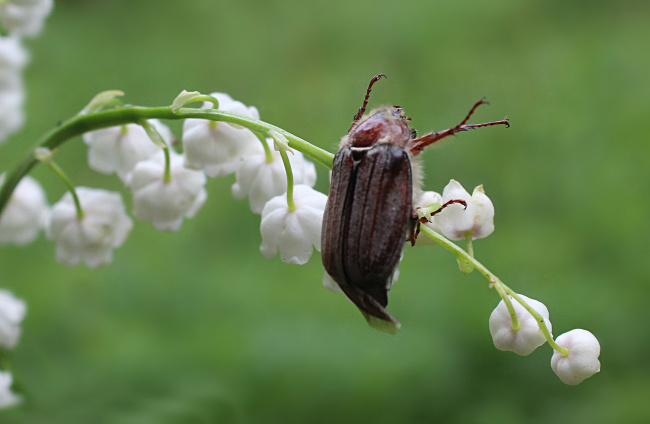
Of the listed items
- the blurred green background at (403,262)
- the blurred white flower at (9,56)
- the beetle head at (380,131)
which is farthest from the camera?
the blurred green background at (403,262)

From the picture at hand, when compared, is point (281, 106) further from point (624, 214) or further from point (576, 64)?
point (624, 214)

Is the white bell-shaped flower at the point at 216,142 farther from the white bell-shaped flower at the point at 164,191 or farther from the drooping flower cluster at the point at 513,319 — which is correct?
the drooping flower cluster at the point at 513,319

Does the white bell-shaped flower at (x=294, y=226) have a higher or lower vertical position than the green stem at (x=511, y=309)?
higher

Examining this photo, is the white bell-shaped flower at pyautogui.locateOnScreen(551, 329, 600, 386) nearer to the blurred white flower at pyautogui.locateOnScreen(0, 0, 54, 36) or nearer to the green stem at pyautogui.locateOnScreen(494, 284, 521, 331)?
the green stem at pyautogui.locateOnScreen(494, 284, 521, 331)

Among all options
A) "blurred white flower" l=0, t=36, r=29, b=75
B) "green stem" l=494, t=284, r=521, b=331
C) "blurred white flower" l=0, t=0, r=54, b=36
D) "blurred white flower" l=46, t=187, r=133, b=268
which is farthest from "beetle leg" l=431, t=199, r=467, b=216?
"blurred white flower" l=0, t=36, r=29, b=75

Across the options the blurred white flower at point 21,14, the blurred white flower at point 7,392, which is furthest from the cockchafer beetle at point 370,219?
the blurred white flower at point 7,392

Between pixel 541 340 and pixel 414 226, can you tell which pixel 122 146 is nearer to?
pixel 414 226
